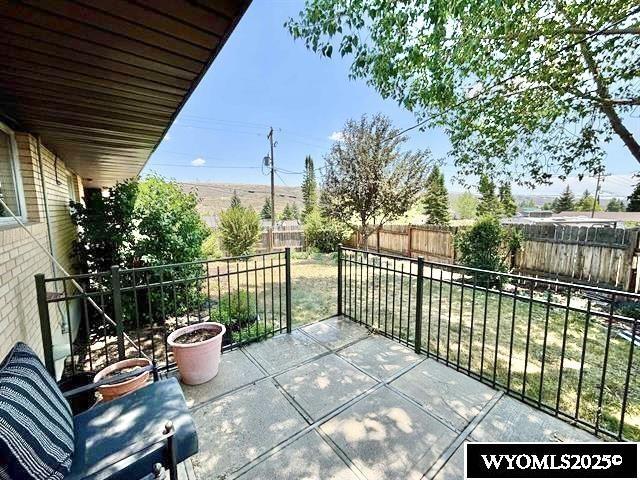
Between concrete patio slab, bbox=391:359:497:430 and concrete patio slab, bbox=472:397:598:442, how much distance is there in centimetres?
11

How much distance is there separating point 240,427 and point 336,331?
Result: 180 centimetres

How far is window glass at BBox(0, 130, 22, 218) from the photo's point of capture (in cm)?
270

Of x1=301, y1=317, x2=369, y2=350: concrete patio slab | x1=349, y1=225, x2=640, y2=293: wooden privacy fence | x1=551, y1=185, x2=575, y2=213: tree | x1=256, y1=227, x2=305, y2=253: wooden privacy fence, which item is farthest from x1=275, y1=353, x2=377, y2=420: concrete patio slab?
x1=551, y1=185, x2=575, y2=213: tree

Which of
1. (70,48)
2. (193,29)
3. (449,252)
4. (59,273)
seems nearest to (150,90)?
Result: (70,48)

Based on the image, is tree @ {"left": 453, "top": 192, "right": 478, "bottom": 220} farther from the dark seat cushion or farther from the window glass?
the window glass

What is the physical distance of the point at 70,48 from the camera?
155 centimetres

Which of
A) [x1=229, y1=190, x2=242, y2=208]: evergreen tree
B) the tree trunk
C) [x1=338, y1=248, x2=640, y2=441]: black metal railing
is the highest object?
the tree trunk

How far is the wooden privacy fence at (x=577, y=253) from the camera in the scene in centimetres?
555

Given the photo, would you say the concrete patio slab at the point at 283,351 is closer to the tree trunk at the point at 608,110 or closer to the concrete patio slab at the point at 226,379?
the concrete patio slab at the point at 226,379

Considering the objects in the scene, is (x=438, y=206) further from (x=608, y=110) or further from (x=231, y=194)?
(x=231, y=194)

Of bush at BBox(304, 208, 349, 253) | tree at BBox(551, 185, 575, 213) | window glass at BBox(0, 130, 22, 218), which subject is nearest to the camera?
window glass at BBox(0, 130, 22, 218)

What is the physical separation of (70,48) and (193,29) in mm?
760

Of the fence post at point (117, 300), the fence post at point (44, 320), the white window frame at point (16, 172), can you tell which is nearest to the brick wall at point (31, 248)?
the white window frame at point (16, 172)

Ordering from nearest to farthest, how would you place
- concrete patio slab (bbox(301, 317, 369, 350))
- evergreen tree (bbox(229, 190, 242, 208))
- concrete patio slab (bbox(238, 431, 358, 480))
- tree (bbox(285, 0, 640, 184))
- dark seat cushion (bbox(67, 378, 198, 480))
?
dark seat cushion (bbox(67, 378, 198, 480)), concrete patio slab (bbox(238, 431, 358, 480)), tree (bbox(285, 0, 640, 184)), concrete patio slab (bbox(301, 317, 369, 350)), evergreen tree (bbox(229, 190, 242, 208))
